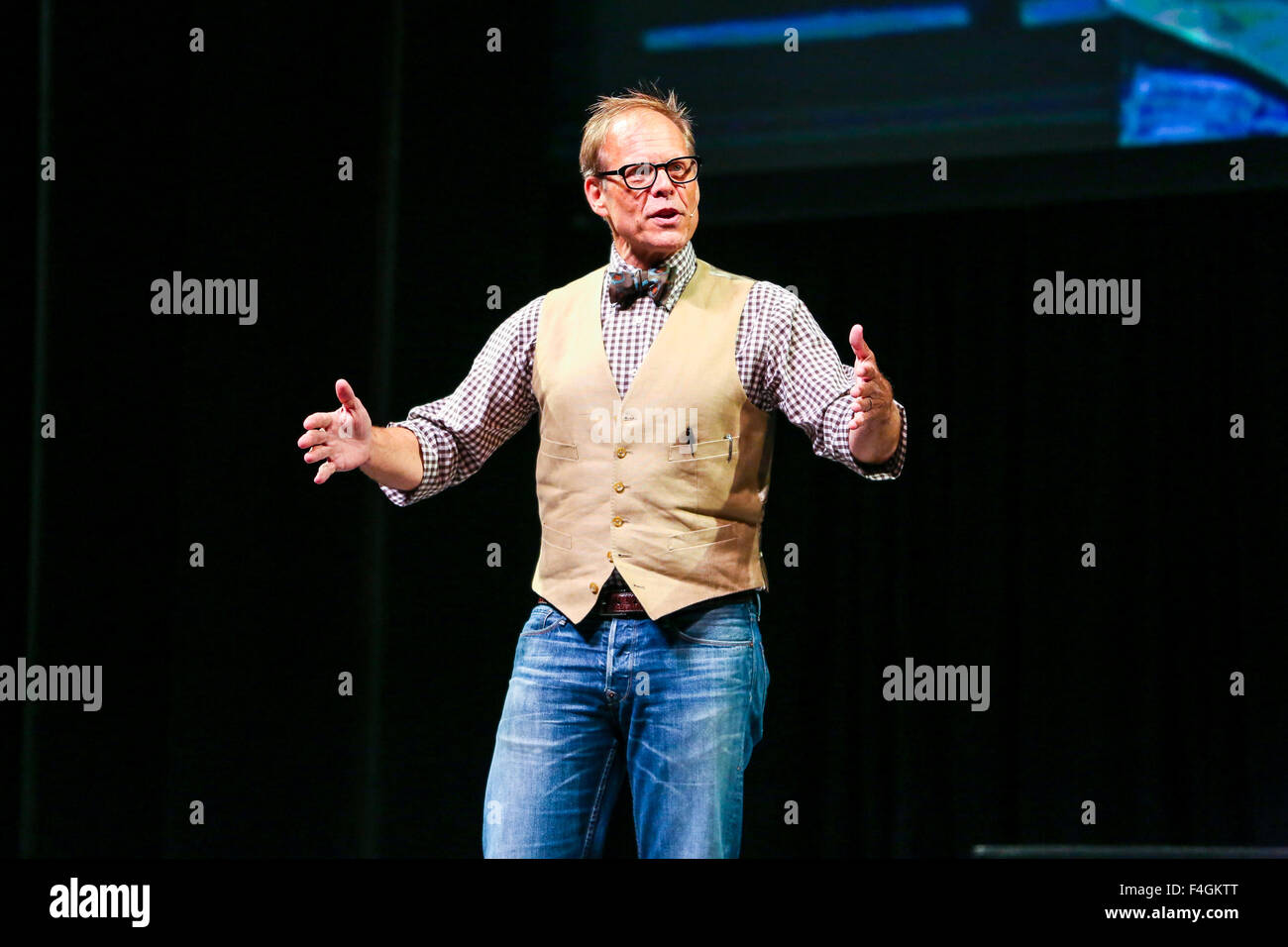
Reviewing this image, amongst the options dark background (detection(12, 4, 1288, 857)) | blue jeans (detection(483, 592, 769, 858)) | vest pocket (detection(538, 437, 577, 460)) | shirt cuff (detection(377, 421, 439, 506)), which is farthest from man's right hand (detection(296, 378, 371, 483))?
dark background (detection(12, 4, 1288, 857))

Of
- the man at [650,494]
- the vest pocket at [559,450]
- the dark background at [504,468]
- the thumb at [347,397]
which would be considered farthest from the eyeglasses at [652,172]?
the dark background at [504,468]

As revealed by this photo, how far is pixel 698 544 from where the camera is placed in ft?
7.16

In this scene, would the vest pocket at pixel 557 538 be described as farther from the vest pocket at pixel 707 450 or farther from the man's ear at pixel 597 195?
the man's ear at pixel 597 195

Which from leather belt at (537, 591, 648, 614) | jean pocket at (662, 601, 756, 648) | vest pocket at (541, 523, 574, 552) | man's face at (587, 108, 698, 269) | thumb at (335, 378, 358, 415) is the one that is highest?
man's face at (587, 108, 698, 269)

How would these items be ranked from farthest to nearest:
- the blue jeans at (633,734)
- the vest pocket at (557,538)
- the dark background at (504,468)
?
the dark background at (504,468)
the vest pocket at (557,538)
the blue jeans at (633,734)

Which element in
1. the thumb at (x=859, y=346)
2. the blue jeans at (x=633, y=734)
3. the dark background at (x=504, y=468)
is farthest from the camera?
Result: the dark background at (x=504, y=468)

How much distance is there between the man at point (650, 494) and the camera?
6.99ft

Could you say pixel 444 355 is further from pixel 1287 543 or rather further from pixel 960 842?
pixel 1287 543

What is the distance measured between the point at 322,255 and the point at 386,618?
96cm

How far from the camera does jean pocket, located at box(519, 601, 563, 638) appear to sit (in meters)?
2.20

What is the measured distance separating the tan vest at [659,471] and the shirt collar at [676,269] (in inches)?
0.8

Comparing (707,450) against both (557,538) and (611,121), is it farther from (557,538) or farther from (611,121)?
(611,121)

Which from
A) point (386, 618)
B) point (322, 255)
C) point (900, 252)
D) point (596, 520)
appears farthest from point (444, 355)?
point (596, 520)

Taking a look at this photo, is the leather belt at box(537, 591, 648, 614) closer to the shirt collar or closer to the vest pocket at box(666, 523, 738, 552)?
the vest pocket at box(666, 523, 738, 552)
